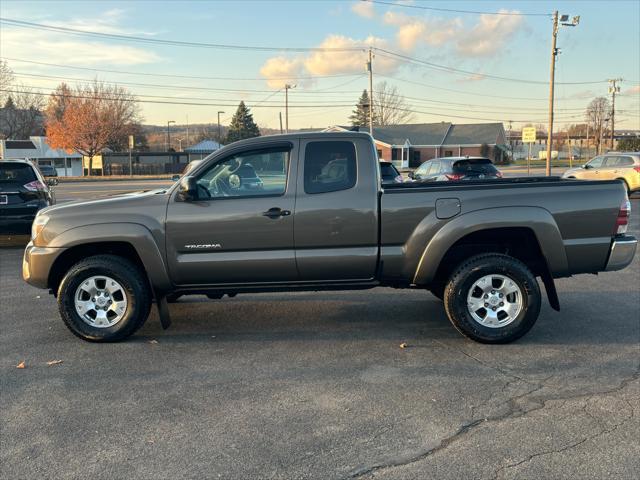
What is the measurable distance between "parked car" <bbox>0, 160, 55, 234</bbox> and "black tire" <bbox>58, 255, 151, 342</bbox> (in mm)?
6045

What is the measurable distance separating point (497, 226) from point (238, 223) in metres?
2.37

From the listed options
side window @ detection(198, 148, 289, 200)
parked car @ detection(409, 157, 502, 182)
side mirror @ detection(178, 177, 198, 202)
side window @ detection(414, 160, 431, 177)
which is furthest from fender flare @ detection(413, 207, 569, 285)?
side window @ detection(414, 160, 431, 177)

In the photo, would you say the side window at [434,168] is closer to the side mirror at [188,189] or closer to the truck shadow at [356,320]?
the truck shadow at [356,320]

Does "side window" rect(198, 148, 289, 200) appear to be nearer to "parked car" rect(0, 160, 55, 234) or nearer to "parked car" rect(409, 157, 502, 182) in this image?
"parked car" rect(0, 160, 55, 234)

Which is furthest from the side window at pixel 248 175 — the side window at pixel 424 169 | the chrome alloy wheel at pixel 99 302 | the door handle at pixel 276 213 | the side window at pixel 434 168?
the side window at pixel 424 169

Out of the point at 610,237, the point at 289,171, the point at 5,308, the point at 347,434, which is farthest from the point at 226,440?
the point at 5,308

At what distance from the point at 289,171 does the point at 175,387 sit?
2.19m

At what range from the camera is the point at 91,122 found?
193 feet

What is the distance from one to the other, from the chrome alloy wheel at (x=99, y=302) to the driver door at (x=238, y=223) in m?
0.60

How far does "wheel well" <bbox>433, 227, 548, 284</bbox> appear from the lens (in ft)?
17.3

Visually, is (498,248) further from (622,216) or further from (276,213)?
(276,213)

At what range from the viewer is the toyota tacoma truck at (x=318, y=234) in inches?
201

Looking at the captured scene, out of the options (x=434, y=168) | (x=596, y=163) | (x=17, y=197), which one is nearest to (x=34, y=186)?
(x=17, y=197)

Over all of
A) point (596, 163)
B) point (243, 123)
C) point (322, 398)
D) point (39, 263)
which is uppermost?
point (243, 123)
